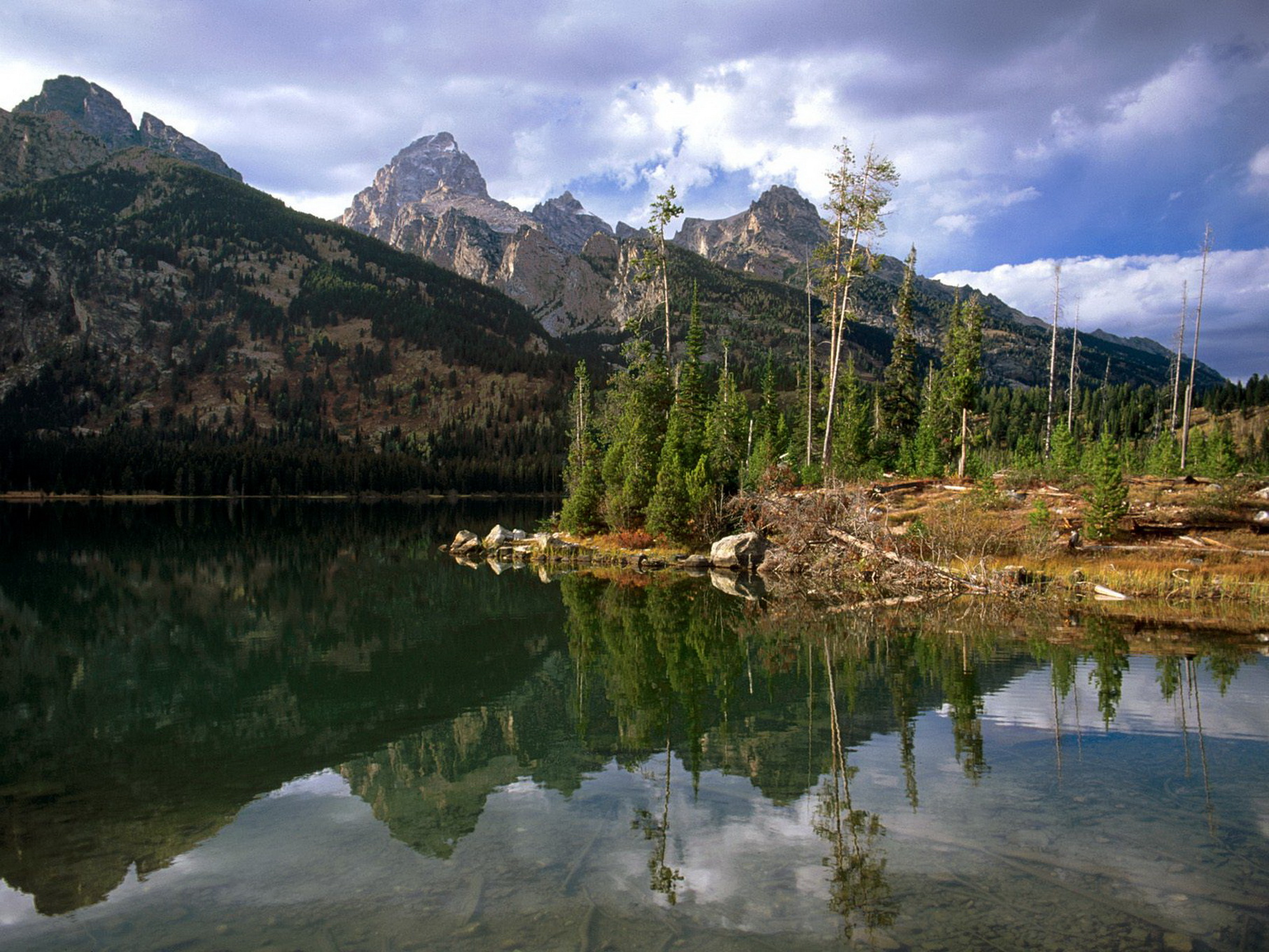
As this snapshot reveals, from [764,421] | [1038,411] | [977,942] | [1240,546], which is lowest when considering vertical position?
[977,942]

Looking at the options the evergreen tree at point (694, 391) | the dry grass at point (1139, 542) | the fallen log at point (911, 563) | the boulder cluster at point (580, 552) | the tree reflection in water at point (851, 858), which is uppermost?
the evergreen tree at point (694, 391)

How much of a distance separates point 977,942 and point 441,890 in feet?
14.6

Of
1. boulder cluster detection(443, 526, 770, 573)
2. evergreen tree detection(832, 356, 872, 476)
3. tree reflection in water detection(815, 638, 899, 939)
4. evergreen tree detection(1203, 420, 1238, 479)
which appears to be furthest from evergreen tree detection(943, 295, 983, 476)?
tree reflection in water detection(815, 638, 899, 939)

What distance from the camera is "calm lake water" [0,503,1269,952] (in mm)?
6172

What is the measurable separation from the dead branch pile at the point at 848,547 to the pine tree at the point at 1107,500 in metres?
6.57

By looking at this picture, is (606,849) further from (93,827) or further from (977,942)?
(93,827)

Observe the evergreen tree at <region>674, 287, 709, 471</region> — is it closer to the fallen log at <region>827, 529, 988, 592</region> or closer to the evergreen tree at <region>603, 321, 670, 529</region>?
the evergreen tree at <region>603, 321, 670, 529</region>

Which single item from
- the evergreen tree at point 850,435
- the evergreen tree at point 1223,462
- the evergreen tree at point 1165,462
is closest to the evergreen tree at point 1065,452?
the evergreen tree at point 1165,462

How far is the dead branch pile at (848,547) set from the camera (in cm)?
2436

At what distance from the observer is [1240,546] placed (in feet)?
81.6

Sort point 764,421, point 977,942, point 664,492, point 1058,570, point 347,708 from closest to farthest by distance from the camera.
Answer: point 977,942 < point 347,708 < point 1058,570 < point 664,492 < point 764,421

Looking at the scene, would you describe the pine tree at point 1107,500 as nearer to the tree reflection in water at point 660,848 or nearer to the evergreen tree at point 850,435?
the evergreen tree at point 850,435

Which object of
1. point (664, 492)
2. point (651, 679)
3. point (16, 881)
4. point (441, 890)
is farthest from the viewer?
point (664, 492)

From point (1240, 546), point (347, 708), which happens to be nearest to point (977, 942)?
point (347, 708)
